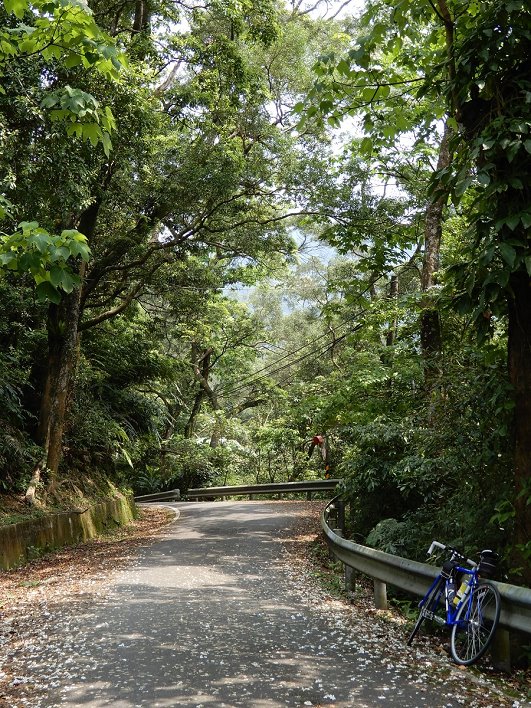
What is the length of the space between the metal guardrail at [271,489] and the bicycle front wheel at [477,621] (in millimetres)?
13158

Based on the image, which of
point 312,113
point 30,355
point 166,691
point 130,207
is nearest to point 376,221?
Result: point 130,207

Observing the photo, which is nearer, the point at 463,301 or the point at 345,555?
the point at 463,301

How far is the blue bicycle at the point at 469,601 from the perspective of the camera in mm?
4562

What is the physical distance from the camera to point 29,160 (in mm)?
8859

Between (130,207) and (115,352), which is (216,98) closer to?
(130,207)

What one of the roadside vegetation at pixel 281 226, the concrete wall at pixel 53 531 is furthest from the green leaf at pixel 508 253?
the concrete wall at pixel 53 531

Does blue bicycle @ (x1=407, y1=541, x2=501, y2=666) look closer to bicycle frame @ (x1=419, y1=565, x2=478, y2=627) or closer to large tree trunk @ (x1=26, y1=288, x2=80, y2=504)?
bicycle frame @ (x1=419, y1=565, x2=478, y2=627)

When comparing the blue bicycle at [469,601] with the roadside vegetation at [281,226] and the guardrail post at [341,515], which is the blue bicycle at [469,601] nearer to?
the roadside vegetation at [281,226]

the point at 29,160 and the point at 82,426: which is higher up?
the point at 29,160

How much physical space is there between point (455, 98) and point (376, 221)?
997 cm

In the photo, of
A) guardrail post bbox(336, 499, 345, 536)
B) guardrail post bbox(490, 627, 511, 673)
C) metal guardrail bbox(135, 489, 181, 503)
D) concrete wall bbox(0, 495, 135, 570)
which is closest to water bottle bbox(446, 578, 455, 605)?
guardrail post bbox(490, 627, 511, 673)

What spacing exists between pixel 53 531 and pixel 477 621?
9.31 metres

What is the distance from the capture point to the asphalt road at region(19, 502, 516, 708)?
13.5ft

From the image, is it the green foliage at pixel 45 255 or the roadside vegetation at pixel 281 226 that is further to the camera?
the roadside vegetation at pixel 281 226
